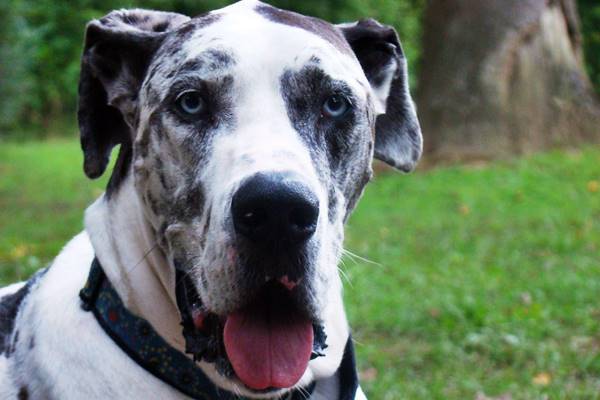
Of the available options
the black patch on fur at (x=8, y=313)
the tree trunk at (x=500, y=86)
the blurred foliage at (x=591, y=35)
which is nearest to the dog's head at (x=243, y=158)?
the black patch on fur at (x=8, y=313)

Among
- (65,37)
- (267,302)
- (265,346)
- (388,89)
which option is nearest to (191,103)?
(267,302)

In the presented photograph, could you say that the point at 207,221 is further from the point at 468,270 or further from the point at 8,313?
the point at 468,270

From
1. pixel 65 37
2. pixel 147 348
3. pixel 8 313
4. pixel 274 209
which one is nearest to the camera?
pixel 274 209

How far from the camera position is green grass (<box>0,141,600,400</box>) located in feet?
17.3

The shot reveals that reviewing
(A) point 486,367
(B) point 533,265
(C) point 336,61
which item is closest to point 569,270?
(B) point 533,265

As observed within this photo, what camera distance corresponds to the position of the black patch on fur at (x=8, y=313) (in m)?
3.10

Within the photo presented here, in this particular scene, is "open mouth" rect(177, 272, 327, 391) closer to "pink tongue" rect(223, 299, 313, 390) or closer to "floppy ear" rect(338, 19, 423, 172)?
"pink tongue" rect(223, 299, 313, 390)

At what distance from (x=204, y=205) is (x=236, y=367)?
46 cm

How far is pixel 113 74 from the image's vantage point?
10.3 ft

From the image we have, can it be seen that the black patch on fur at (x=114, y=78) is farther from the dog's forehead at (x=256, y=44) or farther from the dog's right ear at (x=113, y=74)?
the dog's forehead at (x=256, y=44)

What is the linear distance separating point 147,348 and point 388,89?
1.38 meters

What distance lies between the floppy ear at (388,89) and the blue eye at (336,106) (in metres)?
0.47

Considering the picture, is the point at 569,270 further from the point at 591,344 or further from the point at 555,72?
the point at 555,72

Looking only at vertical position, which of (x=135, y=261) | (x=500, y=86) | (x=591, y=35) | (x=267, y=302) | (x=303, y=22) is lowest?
(x=591, y=35)
